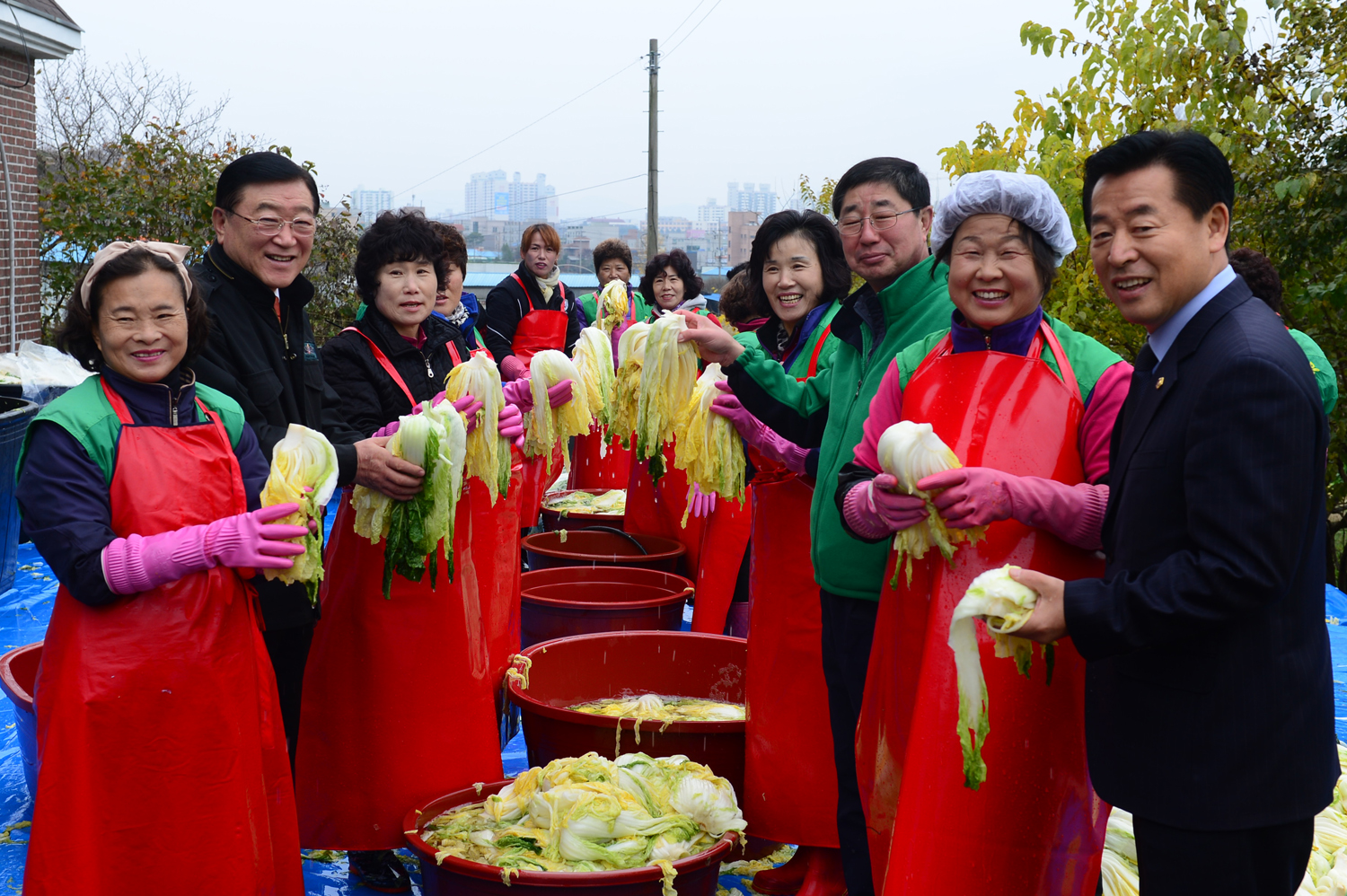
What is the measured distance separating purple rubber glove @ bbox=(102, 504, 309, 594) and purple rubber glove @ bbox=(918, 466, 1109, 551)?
68.6 inches

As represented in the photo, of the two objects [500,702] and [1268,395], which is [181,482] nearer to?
[500,702]

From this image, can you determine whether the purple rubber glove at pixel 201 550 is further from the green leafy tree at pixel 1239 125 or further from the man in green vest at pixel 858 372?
the green leafy tree at pixel 1239 125

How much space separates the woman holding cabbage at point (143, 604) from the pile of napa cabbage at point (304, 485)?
11cm

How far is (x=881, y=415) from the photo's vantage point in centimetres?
311

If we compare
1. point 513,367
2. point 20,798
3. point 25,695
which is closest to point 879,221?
point 513,367

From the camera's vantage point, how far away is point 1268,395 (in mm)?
A: 1970

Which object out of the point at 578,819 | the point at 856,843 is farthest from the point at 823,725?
the point at 578,819

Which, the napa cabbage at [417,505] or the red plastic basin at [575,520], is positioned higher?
the napa cabbage at [417,505]

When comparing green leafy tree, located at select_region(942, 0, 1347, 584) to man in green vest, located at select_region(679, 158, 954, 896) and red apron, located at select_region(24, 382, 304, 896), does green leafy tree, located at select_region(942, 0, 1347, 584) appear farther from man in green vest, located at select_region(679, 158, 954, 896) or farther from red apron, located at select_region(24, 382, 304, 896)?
red apron, located at select_region(24, 382, 304, 896)

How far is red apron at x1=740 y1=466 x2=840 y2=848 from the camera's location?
405cm

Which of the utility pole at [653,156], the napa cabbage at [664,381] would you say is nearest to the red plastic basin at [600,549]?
the napa cabbage at [664,381]

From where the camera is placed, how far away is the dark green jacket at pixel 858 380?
332cm

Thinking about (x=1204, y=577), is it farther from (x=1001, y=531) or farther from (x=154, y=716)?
(x=154, y=716)

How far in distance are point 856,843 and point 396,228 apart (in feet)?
10.2
